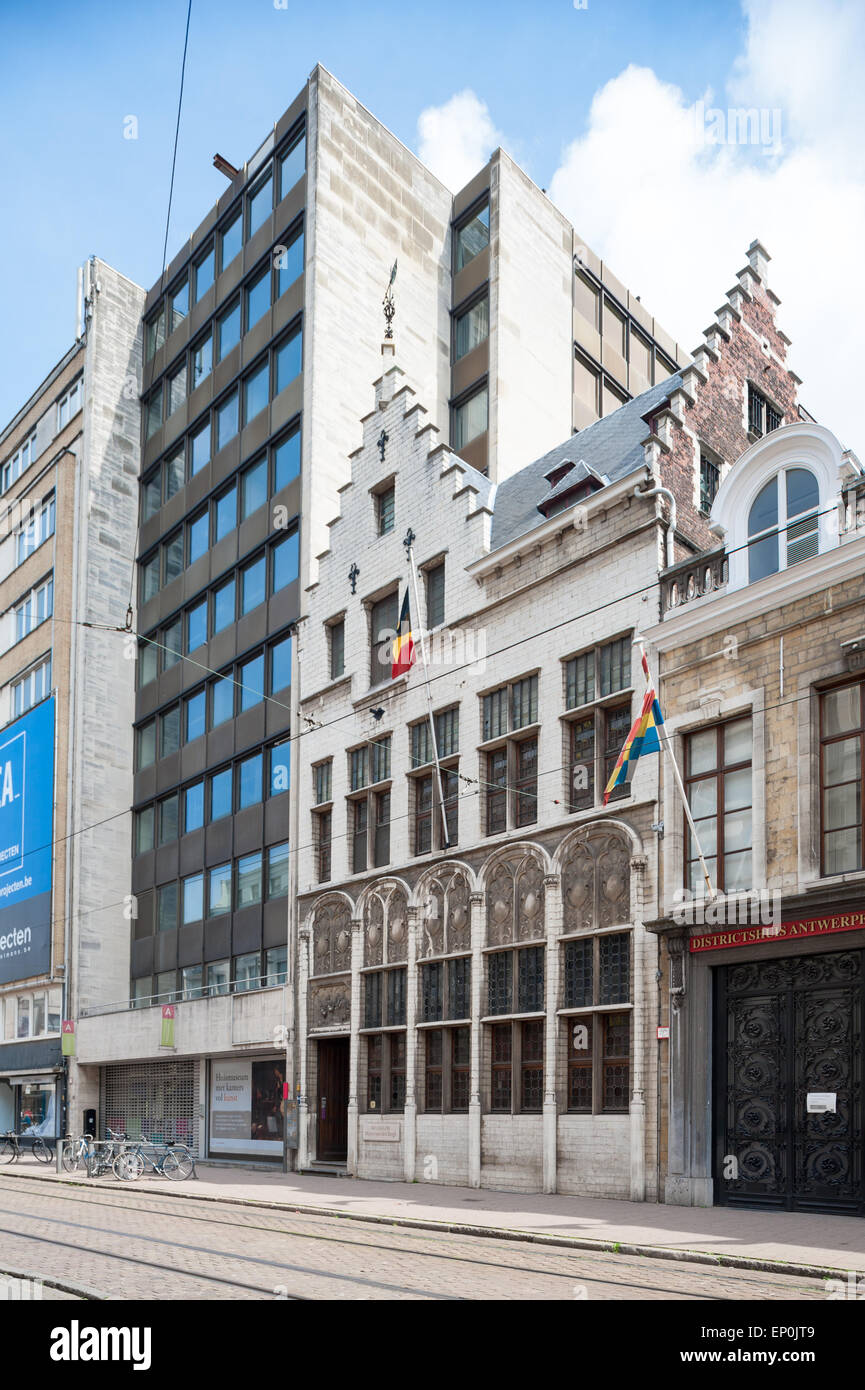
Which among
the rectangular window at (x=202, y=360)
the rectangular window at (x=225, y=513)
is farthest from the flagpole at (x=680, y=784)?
the rectangular window at (x=202, y=360)

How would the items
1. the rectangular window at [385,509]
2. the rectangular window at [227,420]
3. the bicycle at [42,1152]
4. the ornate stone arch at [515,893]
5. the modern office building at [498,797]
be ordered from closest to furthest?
the modern office building at [498,797] < the ornate stone arch at [515,893] < the rectangular window at [385,509] < the bicycle at [42,1152] < the rectangular window at [227,420]

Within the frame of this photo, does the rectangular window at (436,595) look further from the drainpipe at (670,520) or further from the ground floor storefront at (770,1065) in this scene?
the ground floor storefront at (770,1065)

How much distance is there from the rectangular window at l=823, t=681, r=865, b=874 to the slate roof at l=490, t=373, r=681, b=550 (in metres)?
8.03

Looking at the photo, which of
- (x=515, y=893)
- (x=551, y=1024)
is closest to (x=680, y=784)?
(x=515, y=893)

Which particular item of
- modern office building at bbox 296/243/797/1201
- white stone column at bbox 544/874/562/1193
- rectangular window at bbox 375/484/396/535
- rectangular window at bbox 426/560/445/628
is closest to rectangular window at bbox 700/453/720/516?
modern office building at bbox 296/243/797/1201

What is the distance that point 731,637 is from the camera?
20.9 metres

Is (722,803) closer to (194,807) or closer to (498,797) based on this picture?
(498,797)

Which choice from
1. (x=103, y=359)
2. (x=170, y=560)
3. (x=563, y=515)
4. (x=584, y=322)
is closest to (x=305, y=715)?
(x=563, y=515)

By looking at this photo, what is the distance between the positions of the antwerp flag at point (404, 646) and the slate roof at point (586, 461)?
101 inches

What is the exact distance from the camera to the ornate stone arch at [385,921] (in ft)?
92.0

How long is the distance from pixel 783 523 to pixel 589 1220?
35.0ft

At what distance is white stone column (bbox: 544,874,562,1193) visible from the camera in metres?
22.8

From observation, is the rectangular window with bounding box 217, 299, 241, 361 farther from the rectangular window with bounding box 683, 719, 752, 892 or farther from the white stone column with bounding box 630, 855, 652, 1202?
the white stone column with bounding box 630, 855, 652, 1202
